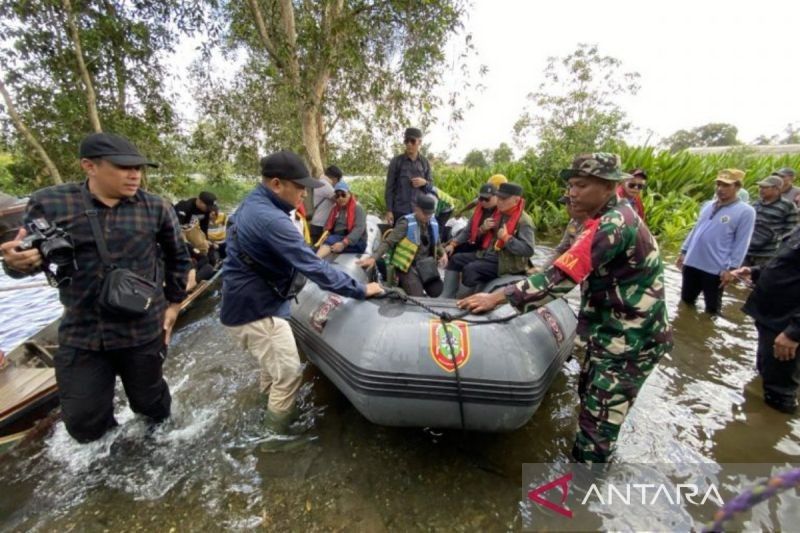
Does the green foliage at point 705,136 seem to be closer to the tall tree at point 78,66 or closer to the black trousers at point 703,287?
the black trousers at point 703,287

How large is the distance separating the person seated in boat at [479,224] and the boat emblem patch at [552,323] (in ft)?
4.04

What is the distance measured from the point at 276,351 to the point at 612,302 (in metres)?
1.98

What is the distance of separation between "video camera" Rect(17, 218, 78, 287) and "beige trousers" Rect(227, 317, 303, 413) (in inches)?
35.7

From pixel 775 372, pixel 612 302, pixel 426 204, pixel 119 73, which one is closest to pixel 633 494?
pixel 612 302

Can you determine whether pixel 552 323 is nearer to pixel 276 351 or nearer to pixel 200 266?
pixel 276 351

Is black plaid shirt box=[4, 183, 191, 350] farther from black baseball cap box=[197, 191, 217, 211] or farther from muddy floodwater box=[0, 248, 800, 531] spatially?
black baseball cap box=[197, 191, 217, 211]

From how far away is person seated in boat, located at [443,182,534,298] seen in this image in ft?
11.0

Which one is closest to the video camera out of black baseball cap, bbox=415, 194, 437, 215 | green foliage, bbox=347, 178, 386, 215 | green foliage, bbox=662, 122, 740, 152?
black baseball cap, bbox=415, 194, 437, 215

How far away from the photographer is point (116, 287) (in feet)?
6.20

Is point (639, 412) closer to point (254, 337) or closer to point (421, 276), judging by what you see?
point (421, 276)

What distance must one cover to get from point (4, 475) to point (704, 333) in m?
6.21

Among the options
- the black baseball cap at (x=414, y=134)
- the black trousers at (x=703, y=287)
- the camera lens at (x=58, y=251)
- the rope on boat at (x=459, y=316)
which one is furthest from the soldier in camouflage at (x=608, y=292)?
the black trousers at (x=703, y=287)

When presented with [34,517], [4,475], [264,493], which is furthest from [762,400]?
[4,475]

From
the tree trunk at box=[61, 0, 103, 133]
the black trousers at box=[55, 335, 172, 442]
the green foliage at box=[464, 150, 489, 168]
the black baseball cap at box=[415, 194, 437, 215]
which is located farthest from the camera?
the green foliage at box=[464, 150, 489, 168]
